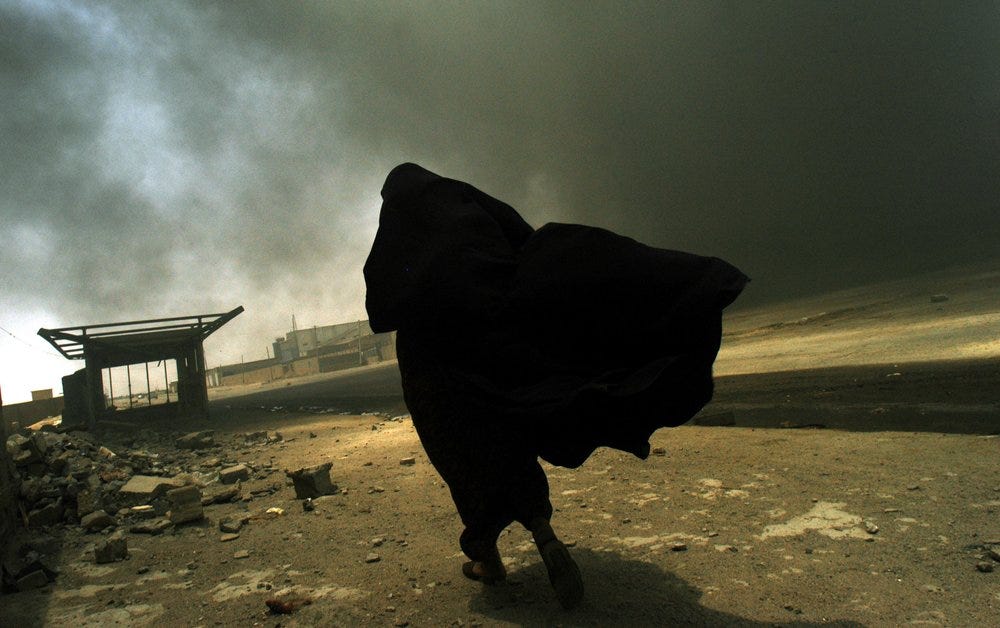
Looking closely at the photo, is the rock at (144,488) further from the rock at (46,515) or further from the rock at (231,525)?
the rock at (231,525)

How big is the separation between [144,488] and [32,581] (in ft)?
6.58

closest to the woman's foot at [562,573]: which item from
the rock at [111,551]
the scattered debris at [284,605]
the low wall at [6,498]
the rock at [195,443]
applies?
the scattered debris at [284,605]

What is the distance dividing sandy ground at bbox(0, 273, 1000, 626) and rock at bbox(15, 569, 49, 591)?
8 cm

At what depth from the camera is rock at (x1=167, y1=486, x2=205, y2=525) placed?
4898 millimetres

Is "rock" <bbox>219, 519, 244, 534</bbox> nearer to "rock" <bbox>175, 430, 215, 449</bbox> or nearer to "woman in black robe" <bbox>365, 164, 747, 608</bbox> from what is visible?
"woman in black robe" <bbox>365, 164, 747, 608</bbox>

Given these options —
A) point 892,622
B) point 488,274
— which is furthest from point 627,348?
point 892,622

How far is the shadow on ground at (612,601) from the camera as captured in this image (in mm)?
2406

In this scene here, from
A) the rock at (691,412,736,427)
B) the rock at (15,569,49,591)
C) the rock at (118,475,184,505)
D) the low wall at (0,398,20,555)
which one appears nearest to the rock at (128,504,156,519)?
the rock at (118,475,184,505)

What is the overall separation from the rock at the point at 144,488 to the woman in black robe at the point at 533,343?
3.85 meters

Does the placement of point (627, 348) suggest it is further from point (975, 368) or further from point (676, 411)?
point (975, 368)

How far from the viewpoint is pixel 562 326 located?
2.56 meters

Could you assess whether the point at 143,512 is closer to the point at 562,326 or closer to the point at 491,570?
the point at 491,570

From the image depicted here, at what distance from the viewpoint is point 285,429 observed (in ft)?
40.7

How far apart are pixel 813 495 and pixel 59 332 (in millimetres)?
15864
